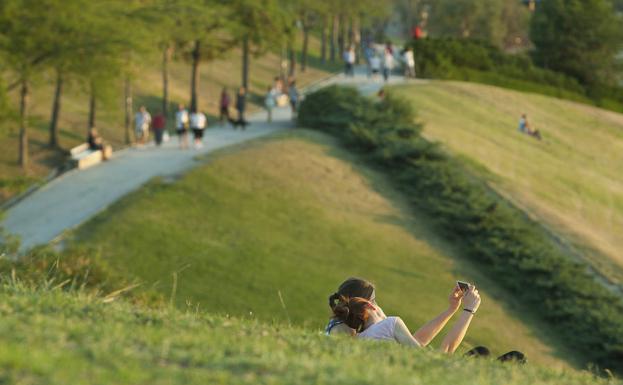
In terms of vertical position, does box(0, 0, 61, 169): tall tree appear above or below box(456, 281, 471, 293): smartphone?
below

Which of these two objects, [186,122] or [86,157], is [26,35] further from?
[186,122]

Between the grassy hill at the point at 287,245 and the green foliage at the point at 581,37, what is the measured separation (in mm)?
49398

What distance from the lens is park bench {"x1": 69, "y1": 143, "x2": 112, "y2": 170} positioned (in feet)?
121

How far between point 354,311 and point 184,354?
2.57m

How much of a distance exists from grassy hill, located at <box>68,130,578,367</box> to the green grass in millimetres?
15656

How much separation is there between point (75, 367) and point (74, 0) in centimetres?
3412

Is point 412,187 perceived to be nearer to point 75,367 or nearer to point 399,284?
point 399,284

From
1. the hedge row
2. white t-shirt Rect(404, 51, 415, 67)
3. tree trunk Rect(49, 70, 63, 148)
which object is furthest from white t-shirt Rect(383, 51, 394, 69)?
tree trunk Rect(49, 70, 63, 148)

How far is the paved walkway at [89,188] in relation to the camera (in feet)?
99.6

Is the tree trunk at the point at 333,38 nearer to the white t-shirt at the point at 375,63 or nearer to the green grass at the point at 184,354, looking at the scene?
the white t-shirt at the point at 375,63

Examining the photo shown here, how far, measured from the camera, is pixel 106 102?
132 feet

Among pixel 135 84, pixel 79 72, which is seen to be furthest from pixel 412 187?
pixel 135 84

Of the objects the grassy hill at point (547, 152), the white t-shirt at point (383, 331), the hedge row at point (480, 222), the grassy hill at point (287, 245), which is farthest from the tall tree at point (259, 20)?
the white t-shirt at point (383, 331)

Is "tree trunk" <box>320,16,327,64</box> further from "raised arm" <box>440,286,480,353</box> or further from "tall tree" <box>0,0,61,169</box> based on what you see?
"raised arm" <box>440,286,480,353</box>
